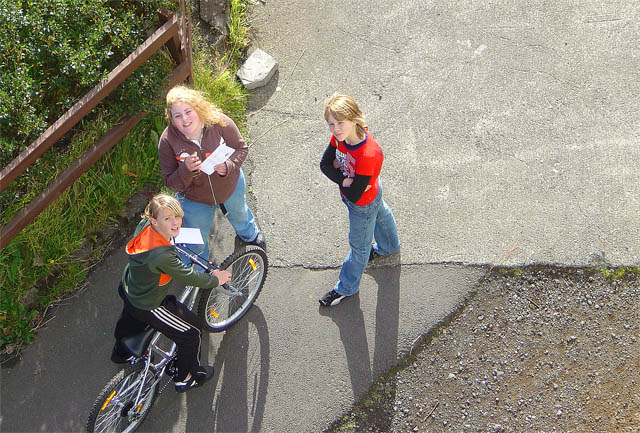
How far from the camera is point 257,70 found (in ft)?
20.5

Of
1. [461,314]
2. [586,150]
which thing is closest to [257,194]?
[461,314]

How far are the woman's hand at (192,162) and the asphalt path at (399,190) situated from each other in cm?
136

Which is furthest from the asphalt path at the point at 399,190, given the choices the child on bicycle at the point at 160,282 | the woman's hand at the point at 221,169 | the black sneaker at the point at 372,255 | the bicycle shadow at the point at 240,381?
the woman's hand at the point at 221,169

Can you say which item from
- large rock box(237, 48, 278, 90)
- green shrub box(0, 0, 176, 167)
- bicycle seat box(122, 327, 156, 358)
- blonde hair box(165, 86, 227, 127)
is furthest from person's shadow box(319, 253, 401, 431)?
green shrub box(0, 0, 176, 167)

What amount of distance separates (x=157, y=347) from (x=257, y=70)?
314 cm

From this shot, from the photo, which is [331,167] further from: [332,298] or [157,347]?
[157,347]

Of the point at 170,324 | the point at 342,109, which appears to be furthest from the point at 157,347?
the point at 342,109

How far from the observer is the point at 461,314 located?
16.5 feet

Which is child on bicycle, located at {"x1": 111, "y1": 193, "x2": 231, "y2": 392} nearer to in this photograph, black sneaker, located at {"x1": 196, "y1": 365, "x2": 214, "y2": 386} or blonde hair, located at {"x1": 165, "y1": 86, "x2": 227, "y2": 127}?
black sneaker, located at {"x1": 196, "y1": 365, "x2": 214, "y2": 386}

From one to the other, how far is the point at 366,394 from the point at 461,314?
3.49 feet

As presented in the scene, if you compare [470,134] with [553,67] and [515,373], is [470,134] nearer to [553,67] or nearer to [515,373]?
[553,67]

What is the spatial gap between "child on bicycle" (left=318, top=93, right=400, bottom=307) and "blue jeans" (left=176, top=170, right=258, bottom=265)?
79 cm

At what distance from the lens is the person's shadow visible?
4.71 m

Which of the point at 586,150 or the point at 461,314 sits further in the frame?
the point at 586,150
